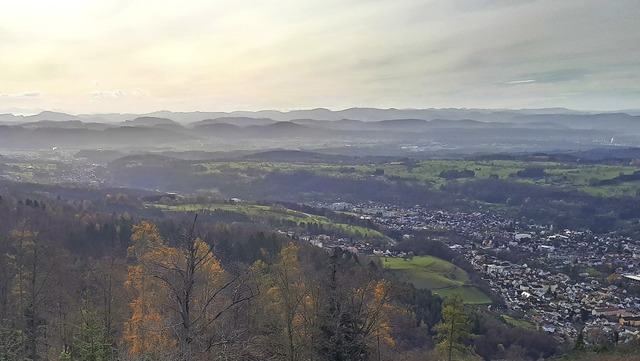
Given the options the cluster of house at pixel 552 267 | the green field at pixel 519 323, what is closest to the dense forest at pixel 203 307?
the green field at pixel 519 323

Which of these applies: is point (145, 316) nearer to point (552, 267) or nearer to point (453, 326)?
point (453, 326)

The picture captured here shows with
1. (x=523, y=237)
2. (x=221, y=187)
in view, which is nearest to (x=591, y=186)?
(x=523, y=237)

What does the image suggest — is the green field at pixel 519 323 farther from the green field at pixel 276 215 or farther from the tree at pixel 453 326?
the green field at pixel 276 215

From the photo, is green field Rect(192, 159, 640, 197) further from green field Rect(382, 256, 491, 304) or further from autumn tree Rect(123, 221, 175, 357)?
autumn tree Rect(123, 221, 175, 357)

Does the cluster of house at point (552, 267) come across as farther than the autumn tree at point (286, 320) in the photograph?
Yes

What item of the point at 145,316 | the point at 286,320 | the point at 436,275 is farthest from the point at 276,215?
the point at 286,320
